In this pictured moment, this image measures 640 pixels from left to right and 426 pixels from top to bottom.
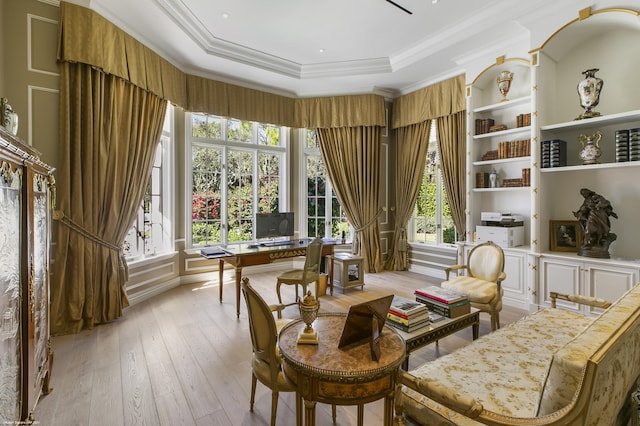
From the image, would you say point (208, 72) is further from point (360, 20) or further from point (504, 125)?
point (504, 125)

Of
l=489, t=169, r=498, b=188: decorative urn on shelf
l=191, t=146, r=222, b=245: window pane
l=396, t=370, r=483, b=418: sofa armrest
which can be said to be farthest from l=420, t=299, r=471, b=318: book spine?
l=191, t=146, r=222, b=245: window pane

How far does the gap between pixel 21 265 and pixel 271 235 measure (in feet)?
10.4

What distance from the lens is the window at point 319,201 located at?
614 centimetres

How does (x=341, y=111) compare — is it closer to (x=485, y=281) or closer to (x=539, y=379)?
(x=485, y=281)

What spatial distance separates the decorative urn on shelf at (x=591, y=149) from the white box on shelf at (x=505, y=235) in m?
1.07

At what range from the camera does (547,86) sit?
3.70 m

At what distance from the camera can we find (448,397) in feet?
3.72

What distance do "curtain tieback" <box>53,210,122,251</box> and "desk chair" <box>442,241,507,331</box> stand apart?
3.75 m

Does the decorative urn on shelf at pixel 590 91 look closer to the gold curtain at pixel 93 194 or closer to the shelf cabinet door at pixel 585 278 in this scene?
the shelf cabinet door at pixel 585 278

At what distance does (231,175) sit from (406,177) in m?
3.26

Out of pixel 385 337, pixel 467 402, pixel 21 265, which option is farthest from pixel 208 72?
pixel 467 402

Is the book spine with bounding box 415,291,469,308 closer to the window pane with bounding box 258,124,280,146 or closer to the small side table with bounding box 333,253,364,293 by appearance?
the small side table with bounding box 333,253,364,293

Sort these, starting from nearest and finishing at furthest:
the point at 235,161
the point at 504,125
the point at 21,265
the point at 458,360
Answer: the point at 21,265 → the point at 458,360 → the point at 504,125 → the point at 235,161

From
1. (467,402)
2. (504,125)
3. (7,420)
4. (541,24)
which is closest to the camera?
(467,402)
